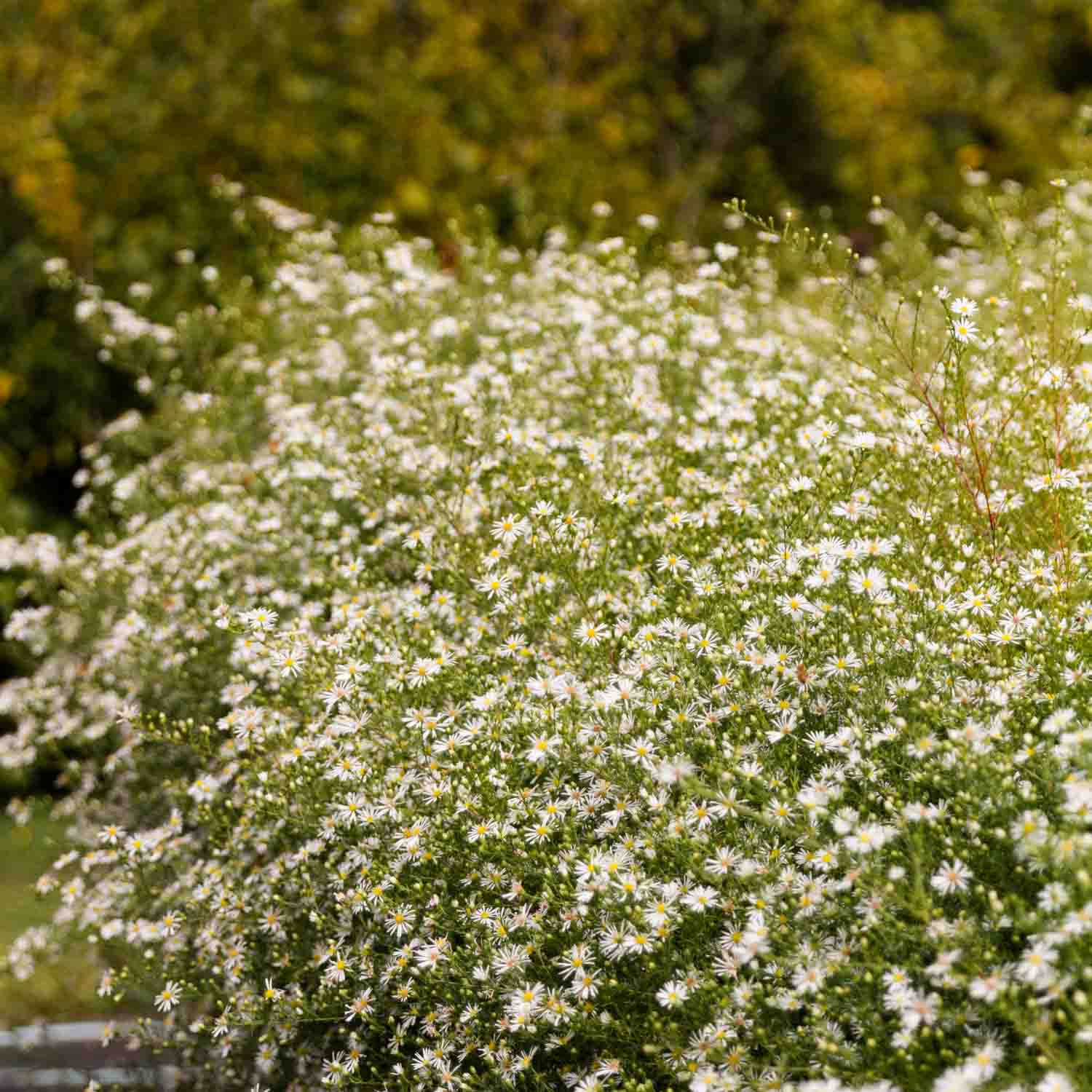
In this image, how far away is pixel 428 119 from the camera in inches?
283

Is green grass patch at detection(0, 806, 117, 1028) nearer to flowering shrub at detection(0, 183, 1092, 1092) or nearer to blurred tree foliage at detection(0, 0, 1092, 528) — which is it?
flowering shrub at detection(0, 183, 1092, 1092)

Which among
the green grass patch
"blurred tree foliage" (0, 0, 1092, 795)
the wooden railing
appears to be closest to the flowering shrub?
the wooden railing

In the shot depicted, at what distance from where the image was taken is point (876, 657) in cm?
260

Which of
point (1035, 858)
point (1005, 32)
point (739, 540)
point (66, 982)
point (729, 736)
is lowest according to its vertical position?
point (1035, 858)

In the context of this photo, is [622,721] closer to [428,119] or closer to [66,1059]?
[66,1059]

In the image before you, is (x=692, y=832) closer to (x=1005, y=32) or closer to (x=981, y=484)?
(x=981, y=484)

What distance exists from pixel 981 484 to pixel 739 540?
632 mm

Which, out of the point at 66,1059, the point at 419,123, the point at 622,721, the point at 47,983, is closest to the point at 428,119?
the point at 419,123

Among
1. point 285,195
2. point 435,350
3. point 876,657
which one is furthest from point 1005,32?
point 876,657

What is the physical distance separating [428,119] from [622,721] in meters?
5.52

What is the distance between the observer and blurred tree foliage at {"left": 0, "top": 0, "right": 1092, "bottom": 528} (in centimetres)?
671

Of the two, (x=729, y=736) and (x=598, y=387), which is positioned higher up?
(x=598, y=387)

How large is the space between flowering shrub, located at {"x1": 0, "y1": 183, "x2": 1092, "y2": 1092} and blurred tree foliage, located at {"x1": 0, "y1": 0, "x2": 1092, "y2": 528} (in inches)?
87.0

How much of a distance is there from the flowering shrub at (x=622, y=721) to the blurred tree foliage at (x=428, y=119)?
2209mm
